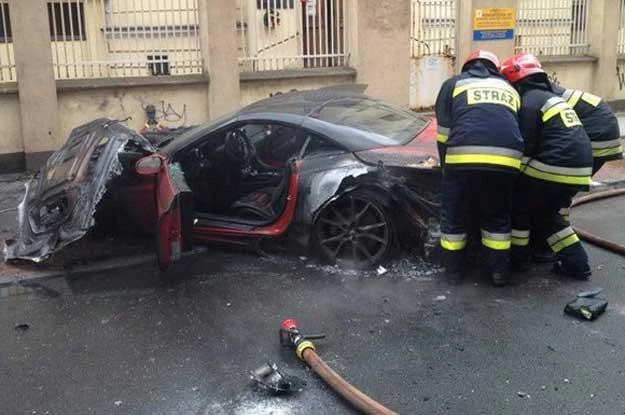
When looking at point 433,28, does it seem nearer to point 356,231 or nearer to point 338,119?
point 338,119

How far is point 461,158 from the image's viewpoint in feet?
15.6

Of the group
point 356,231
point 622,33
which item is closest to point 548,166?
point 356,231

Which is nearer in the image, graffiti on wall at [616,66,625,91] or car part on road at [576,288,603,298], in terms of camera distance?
car part on road at [576,288,603,298]

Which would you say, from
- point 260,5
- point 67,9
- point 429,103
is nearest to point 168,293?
point 67,9

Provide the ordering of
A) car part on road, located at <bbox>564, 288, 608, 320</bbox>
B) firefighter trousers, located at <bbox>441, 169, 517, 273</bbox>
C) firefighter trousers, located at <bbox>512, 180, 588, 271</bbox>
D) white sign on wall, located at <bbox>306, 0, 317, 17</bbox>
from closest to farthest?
car part on road, located at <bbox>564, 288, 608, 320</bbox> → firefighter trousers, located at <bbox>441, 169, 517, 273</bbox> → firefighter trousers, located at <bbox>512, 180, 588, 271</bbox> → white sign on wall, located at <bbox>306, 0, 317, 17</bbox>

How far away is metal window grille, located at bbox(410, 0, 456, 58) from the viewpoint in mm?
11812

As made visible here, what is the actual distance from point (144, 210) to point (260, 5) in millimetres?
5942

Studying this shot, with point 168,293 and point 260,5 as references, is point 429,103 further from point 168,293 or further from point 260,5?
point 168,293

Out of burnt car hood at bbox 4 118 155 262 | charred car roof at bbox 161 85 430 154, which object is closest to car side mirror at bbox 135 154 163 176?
burnt car hood at bbox 4 118 155 262

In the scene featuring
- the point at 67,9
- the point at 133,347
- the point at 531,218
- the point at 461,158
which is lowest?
the point at 133,347

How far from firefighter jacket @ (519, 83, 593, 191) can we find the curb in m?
2.79

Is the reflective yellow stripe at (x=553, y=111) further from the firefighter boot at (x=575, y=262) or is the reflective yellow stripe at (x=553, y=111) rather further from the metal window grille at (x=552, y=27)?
the metal window grille at (x=552, y=27)

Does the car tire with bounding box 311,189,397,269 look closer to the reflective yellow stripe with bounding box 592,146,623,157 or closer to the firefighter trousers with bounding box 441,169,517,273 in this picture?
the firefighter trousers with bounding box 441,169,517,273

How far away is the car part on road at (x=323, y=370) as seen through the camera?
3398 mm
